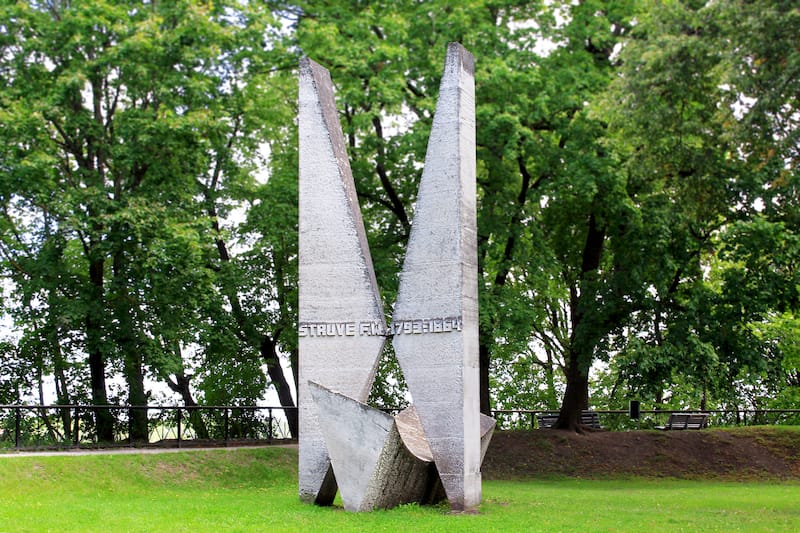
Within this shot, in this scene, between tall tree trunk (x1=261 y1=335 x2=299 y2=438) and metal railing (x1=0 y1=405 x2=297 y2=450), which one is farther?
tall tree trunk (x1=261 y1=335 x2=299 y2=438)

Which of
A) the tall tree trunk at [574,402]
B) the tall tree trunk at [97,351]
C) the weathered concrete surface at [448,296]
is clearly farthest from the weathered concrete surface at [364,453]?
the tall tree trunk at [574,402]

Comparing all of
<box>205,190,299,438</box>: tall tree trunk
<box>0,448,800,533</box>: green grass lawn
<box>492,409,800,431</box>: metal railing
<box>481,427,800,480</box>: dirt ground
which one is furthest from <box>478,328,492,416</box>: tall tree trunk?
<box>205,190,299,438</box>: tall tree trunk

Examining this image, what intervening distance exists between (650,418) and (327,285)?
1961 centimetres

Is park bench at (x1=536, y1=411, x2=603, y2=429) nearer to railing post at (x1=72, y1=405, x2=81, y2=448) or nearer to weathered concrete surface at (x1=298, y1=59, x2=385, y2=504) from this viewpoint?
railing post at (x1=72, y1=405, x2=81, y2=448)

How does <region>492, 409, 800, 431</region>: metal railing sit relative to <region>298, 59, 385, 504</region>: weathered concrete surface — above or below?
below

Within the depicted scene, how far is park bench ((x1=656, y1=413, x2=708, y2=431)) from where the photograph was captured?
84.1ft

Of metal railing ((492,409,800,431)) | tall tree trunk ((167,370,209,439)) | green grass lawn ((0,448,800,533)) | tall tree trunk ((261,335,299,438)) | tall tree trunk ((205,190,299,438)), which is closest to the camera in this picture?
green grass lawn ((0,448,800,533))

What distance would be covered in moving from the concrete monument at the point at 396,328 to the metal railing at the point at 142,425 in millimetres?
7499

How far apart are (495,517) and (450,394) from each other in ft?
6.05

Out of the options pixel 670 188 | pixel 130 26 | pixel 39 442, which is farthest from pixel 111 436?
pixel 670 188

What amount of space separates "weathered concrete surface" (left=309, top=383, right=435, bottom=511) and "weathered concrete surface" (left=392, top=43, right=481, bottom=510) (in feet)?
2.01

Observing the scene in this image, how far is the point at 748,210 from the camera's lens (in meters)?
20.4

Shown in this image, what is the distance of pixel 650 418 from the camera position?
31094 millimetres

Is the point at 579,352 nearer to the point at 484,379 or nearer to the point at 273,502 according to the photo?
the point at 484,379
